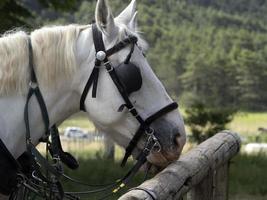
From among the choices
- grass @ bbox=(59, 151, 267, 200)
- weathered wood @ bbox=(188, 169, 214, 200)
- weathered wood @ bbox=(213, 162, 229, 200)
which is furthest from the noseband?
grass @ bbox=(59, 151, 267, 200)

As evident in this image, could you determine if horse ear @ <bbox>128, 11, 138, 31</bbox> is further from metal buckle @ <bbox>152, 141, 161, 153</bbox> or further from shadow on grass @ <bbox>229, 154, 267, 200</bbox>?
shadow on grass @ <bbox>229, 154, 267, 200</bbox>

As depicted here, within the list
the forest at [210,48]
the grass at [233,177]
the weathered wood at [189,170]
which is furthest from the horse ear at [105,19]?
the forest at [210,48]

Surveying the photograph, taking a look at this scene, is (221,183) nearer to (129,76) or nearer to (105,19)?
(129,76)

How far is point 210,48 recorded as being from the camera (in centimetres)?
11131

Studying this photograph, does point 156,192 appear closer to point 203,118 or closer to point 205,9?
point 203,118

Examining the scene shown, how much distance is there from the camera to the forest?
81.9m

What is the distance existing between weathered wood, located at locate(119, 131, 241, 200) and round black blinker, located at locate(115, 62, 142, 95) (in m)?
0.48

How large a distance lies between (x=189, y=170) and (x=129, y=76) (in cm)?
85

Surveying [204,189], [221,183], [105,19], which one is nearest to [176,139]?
[105,19]

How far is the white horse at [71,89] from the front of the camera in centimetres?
300

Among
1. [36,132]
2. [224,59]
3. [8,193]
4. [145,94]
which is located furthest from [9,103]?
[224,59]

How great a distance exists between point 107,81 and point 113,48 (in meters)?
0.18

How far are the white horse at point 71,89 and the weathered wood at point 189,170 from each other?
15cm

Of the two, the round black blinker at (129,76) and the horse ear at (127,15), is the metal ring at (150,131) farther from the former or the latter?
the horse ear at (127,15)
